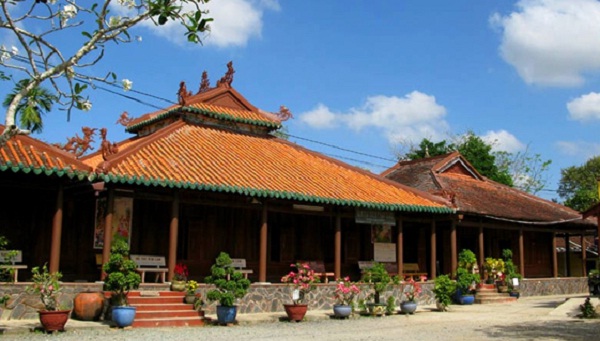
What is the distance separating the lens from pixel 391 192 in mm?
21000

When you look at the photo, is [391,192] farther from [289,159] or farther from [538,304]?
[538,304]

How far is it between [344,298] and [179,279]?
433 centimetres

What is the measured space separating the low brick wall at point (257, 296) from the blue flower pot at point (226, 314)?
1593mm

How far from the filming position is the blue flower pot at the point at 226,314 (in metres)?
13.8

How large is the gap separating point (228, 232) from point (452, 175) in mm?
12613

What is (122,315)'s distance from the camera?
41.3 feet

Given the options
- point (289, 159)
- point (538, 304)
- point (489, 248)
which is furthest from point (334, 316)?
point (489, 248)

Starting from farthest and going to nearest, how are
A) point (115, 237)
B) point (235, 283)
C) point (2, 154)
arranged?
point (115, 237)
point (235, 283)
point (2, 154)

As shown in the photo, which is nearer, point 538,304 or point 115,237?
point 115,237

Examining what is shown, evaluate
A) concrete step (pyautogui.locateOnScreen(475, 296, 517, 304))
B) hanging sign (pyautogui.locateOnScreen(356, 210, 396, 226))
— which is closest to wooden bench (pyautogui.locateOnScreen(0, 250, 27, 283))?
hanging sign (pyautogui.locateOnScreen(356, 210, 396, 226))

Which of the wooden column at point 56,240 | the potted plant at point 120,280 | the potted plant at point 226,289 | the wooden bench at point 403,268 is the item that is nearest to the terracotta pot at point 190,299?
the potted plant at point 226,289

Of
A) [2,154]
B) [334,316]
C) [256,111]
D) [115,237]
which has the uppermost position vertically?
[256,111]

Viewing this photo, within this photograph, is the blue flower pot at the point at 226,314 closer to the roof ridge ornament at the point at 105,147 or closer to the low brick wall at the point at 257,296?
the low brick wall at the point at 257,296

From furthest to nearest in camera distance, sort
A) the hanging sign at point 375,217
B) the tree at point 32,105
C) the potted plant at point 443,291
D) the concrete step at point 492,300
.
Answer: the concrete step at point 492,300 → the hanging sign at point 375,217 → the potted plant at point 443,291 → the tree at point 32,105
